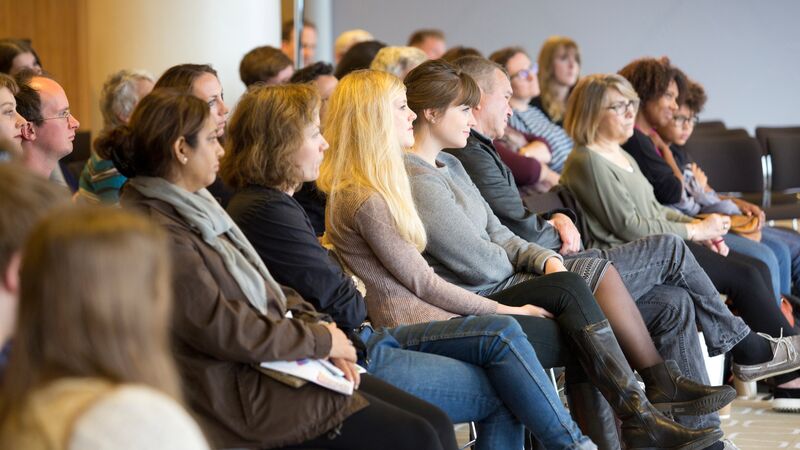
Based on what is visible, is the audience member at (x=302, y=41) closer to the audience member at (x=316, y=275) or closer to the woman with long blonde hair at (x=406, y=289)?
the woman with long blonde hair at (x=406, y=289)

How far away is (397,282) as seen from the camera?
316 centimetres

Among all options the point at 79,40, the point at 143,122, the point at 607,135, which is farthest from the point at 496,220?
the point at 79,40

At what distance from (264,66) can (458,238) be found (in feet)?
7.03

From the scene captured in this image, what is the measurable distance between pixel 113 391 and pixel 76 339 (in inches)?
2.7

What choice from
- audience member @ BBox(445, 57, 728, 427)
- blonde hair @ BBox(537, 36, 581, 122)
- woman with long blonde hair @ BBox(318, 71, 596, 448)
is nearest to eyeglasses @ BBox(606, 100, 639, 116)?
audience member @ BBox(445, 57, 728, 427)

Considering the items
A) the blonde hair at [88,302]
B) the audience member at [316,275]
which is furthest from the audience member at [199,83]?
the blonde hair at [88,302]

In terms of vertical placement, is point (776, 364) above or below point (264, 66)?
below

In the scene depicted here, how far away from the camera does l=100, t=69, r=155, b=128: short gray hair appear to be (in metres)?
4.42

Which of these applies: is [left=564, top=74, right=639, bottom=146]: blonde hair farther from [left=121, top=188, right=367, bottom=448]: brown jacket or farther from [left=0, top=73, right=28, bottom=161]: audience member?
[left=121, top=188, right=367, bottom=448]: brown jacket

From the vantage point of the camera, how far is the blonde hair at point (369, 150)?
312cm

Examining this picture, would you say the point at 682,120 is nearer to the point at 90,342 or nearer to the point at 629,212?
the point at 629,212

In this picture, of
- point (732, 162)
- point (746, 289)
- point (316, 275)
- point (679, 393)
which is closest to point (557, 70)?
point (732, 162)

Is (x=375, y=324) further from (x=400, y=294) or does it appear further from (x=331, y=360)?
(x=331, y=360)

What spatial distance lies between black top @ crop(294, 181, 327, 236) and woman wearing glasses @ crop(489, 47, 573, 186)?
1781 millimetres
